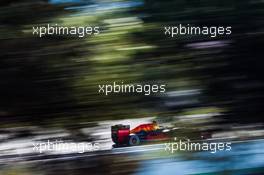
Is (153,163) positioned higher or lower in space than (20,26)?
lower

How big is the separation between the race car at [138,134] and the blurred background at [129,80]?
0.04m

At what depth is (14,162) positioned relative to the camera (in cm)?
429

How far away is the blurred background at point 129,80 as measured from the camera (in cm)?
416

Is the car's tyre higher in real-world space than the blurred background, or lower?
lower

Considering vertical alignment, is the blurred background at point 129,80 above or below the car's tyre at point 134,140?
above

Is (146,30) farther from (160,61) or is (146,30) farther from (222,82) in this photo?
(222,82)

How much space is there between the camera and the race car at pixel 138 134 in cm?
425

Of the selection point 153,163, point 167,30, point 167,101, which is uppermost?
point 167,30

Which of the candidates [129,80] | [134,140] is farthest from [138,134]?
[129,80]

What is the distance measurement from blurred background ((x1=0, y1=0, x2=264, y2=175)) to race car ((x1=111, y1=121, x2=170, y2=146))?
4 cm

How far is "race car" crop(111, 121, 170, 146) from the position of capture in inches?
167

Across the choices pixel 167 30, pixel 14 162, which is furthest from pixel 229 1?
pixel 14 162

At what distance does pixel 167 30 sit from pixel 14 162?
0.95 metres

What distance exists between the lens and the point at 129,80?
4.16 meters
